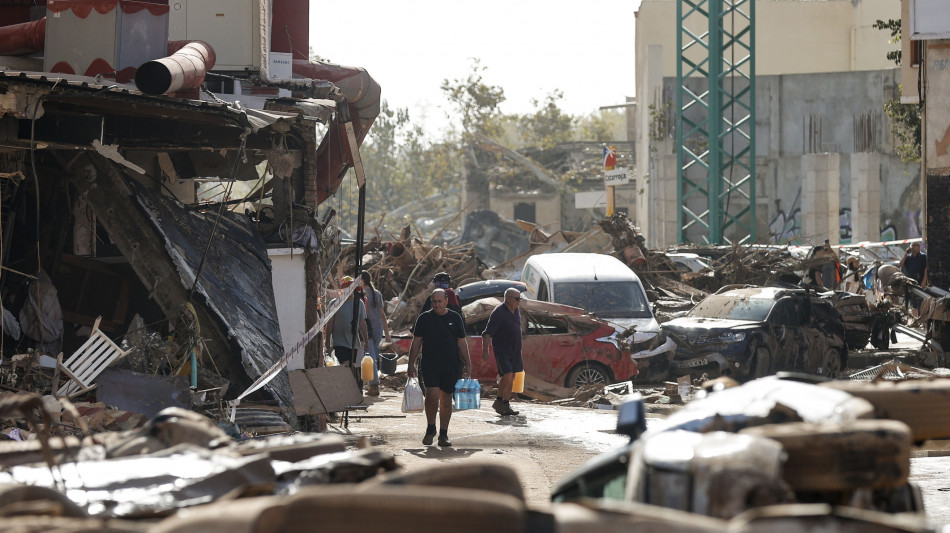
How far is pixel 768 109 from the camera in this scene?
5028cm

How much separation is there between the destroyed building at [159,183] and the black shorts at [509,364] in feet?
8.23

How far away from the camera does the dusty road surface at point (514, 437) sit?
1104cm

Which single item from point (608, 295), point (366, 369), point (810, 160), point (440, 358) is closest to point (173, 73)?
point (440, 358)

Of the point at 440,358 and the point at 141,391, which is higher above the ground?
the point at 440,358

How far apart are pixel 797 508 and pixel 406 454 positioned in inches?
376

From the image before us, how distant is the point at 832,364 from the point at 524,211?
41.0m

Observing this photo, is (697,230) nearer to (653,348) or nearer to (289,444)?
(653,348)

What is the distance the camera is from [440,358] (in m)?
12.6

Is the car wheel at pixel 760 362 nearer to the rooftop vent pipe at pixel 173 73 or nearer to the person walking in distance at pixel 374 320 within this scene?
the person walking in distance at pixel 374 320

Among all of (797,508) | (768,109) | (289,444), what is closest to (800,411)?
(797,508)

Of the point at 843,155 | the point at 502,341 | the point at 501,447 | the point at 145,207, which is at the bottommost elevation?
the point at 501,447

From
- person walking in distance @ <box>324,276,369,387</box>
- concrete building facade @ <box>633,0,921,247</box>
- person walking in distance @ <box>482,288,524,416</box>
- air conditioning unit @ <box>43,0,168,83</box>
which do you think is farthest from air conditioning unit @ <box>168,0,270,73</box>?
concrete building facade @ <box>633,0,921,247</box>

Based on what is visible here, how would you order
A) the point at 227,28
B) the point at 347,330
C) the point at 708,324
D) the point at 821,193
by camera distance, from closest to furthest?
1. the point at 347,330
2. the point at 227,28
3. the point at 708,324
4. the point at 821,193

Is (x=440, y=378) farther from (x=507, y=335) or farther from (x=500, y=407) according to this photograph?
(x=507, y=335)
